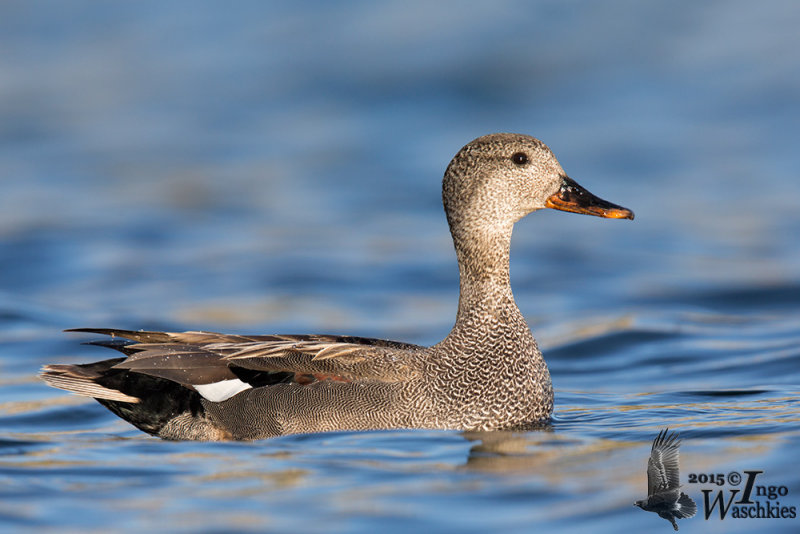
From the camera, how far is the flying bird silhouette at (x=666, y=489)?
6316 millimetres

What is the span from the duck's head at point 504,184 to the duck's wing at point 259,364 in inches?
37.8

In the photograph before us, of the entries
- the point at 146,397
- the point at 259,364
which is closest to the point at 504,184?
the point at 259,364

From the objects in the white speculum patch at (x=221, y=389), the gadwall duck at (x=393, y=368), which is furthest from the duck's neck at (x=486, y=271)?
Answer: the white speculum patch at (x=221, y=389)

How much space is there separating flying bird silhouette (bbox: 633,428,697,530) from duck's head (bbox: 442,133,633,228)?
150 centimetres

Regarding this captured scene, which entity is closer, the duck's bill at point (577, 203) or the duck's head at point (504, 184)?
the duck's head at point (504, 184)

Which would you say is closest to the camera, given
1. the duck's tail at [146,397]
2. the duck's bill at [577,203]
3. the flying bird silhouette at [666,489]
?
the flying bird silhouette at [666,489]

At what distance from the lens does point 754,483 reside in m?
6.60

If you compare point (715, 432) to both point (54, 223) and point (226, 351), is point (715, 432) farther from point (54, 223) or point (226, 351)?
point (54, 223)

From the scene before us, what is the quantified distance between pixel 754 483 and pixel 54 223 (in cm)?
1094

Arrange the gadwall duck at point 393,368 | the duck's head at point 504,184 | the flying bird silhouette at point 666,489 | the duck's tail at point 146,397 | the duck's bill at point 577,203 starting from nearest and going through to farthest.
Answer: the flying bird silhouette at point 666,489 < the gadwall duck at point 393,368 < the duck's tail at point 146,397 < the duck's head at point 504,184 < the duck's bill at point 577,203

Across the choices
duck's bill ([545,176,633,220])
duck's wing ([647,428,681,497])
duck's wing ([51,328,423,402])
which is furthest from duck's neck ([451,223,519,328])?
duck's wing ([647,428,681,497])

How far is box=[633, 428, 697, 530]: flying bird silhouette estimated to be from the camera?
20.7 feet

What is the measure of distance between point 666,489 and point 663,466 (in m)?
0.27

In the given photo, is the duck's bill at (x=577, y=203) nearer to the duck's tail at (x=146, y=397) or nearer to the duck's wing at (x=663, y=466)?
the duck's wing at (x=663, y=466)
